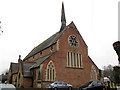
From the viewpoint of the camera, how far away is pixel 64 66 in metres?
31.5

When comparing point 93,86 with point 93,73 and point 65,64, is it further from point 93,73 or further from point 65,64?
point 93,73

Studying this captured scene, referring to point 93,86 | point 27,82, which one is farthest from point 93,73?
point 27,82

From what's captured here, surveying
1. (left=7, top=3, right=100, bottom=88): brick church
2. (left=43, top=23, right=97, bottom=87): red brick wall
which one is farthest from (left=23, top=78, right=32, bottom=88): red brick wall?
(left=43, top=23, right=97, bottom=87): red brick wall

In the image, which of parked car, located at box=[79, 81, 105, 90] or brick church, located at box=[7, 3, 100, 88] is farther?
brick church, located at box=[7, 3, 100, 88]

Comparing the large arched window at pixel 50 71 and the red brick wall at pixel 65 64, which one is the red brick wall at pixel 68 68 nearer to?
the red brick wall at pixel 65 64

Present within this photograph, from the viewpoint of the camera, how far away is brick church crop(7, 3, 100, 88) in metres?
29.5

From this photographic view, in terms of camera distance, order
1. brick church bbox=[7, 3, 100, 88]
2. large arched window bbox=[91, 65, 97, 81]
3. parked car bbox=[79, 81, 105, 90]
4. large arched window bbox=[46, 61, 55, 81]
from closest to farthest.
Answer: parked car bbox=[79, 81, 105, 90] → large arched window bbox=[46, 61, 55, 81] → brick church bbox=[7, 3, 100, 88] → large arched window bbox=[91, 65, 97, 81]

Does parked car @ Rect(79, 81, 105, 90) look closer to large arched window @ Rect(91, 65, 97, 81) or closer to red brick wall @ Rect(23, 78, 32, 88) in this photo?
large arched window @ Rect(91, 65, 97, 81)

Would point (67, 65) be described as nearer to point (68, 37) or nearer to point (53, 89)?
point (68, 37)

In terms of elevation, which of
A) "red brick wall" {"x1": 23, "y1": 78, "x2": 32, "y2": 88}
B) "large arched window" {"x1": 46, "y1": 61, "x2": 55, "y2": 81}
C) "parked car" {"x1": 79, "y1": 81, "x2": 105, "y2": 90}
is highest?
"large arched window" {"x1": 46, "y1": 61, "x2": 55, "y2": 81}

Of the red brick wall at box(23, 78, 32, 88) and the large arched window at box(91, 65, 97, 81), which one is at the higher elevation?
the large arched window at box(91, 65, 97, 81)

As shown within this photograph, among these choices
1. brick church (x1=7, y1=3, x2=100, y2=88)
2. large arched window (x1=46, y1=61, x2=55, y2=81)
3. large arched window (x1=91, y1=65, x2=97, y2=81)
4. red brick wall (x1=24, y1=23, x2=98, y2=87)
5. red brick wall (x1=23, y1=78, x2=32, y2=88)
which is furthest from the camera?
large arched window (x1=91, y1=65, x2=97, y2=81)

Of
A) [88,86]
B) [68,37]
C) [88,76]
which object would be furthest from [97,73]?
[88,86]

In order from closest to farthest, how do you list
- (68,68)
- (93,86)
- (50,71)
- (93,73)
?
(93,86) < (50,71) < (68,68) < (93,73)
